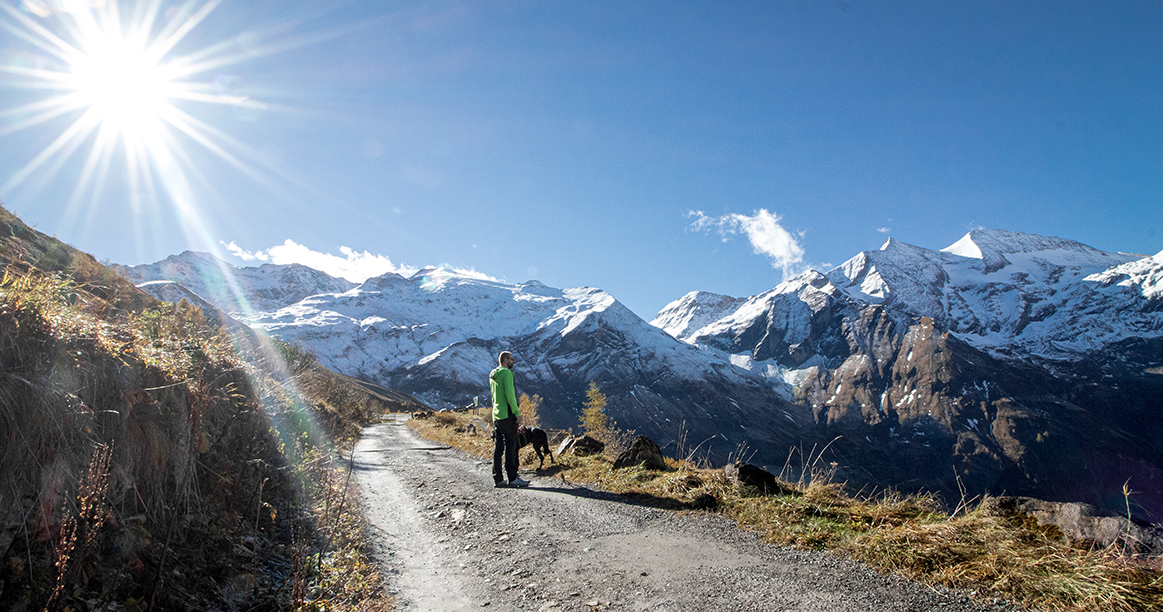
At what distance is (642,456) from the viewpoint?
11133 millimetres

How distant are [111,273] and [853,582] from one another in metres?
22.1

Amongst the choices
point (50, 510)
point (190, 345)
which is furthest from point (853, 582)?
point (190, 345)

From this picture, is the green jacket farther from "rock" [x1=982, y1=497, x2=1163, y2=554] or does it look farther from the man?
"rock" [x1=982, y1=497, x2=1163, y2=554]

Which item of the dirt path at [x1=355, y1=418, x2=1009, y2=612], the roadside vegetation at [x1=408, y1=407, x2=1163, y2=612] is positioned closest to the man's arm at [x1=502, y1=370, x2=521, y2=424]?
the dirt path at [x1=355, y1=418, x2=1009, y2=612]

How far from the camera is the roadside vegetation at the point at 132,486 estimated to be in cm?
408

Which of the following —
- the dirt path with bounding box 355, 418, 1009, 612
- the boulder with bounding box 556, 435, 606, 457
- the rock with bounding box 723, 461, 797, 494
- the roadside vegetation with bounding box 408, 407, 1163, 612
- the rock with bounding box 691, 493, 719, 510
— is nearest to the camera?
the roadside vegetation with bounding box 408, 407, 1163, 612

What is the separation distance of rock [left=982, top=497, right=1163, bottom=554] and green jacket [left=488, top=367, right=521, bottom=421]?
25.7ft

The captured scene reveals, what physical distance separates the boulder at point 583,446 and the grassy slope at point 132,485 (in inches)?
272

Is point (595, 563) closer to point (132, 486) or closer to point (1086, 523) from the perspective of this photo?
point (132, 486)

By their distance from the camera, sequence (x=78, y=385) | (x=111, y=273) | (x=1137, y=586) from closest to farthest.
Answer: (x=1137, y=586) < (x=78, y=385) < (x=111, y=273)

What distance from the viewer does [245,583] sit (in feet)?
17.9

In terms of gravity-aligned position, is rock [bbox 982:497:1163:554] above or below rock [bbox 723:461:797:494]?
above

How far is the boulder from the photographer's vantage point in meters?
14.1

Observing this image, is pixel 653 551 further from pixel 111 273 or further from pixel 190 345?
pixel 111 273
